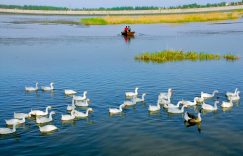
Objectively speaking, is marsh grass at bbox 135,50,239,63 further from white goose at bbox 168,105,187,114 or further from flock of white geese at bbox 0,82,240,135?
white goose at bbox 168,105,187,114

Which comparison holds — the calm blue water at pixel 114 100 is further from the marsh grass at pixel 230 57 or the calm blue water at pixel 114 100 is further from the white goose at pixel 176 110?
the marsh grass at pixel 230 57

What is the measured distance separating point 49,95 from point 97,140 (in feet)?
36.4

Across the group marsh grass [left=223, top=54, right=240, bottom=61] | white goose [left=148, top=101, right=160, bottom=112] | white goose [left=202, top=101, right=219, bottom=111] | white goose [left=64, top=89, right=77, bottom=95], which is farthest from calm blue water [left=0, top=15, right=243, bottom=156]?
marsh grass [left=223, top=54, right=240, bottom=61]

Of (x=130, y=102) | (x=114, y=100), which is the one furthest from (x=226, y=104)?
(x=114, y=100)

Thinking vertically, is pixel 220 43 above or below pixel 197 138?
above

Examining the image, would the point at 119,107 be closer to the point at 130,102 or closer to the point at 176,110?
the point at 130,102

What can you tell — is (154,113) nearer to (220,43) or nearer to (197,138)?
(197,138)

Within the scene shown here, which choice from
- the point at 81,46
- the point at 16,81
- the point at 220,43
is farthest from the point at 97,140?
the point at 220,43

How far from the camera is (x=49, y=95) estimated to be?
31266mm

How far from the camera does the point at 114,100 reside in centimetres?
2923

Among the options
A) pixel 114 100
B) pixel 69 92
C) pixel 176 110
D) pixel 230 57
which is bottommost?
pixel 176 110

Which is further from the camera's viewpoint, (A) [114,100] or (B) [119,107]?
(A) [114,100]

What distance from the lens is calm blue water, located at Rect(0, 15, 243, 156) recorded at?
20391mm

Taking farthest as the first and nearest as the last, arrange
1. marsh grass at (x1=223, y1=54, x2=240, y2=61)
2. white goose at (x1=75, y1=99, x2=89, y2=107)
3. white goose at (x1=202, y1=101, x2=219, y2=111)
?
marsh grass at (x1=223, y1=54, x2=240, y2=61) < white goose at (x1=75, y1=99, x2=89, y2=107) < white goose at (x1=202, y1=101, x2=219, y2=111)
